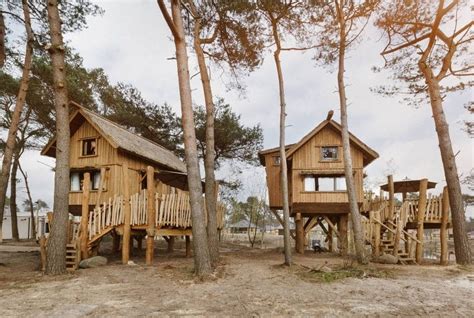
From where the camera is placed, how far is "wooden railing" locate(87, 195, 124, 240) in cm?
1343

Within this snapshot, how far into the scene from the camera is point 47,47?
1145 cm

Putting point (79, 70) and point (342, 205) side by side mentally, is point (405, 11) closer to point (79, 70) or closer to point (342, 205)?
point (342, 205)

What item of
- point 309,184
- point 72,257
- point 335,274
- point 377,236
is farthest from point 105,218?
point 377,236

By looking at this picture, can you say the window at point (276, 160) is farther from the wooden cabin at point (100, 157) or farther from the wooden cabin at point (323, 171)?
the wooden cabin at point (100, 157)

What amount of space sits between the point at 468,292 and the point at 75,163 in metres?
18.4

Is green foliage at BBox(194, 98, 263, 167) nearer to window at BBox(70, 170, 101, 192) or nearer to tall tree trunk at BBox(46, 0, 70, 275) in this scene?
window at BBox(70, 170, 101, 192)

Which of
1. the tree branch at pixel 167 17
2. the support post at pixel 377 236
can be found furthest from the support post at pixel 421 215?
the tree branch at pixel 167 17

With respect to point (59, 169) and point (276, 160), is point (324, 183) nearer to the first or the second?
point (276, 160)

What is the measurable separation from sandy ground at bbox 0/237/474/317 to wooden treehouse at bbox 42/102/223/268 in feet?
6.42

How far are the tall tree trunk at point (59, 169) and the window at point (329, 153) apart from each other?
45.8ft

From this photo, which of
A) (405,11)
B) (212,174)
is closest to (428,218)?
(405,11)

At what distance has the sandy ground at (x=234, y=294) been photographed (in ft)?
22.3

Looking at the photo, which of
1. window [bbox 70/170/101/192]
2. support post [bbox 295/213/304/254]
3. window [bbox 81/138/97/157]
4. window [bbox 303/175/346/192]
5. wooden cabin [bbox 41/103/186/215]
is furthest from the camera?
support post [bbox 295/213/304/254]

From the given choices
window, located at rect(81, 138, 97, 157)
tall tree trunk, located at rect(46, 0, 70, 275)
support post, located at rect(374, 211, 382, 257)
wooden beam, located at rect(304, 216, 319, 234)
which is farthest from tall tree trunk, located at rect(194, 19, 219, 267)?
wooden beam, located at rect(304, 216, 319, 234)
